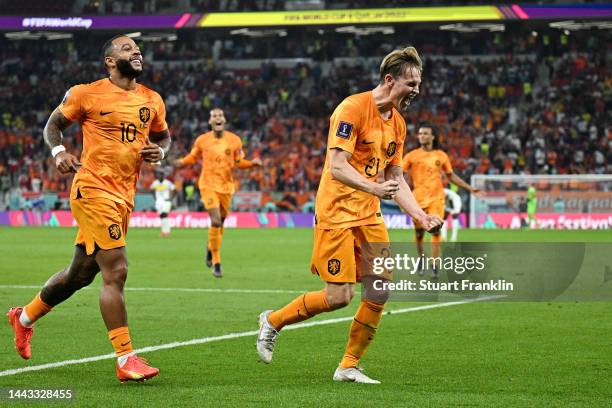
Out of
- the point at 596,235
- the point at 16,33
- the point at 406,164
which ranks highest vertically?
the point at 16,33

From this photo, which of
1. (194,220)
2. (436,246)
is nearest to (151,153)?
(436,246)

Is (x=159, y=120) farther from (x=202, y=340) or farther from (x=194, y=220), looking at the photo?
(x=194, y=220)

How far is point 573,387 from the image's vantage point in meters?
7.54

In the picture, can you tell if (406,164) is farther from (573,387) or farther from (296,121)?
(296,121)

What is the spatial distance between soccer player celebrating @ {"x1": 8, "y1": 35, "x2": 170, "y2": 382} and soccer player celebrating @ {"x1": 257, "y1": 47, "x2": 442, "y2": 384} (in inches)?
48.4

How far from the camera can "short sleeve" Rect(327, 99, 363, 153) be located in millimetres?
7609

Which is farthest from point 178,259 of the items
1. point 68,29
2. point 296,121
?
point 68,29

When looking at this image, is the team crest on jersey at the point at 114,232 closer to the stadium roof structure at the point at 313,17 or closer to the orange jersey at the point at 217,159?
the orange jersey at the point at 217,159

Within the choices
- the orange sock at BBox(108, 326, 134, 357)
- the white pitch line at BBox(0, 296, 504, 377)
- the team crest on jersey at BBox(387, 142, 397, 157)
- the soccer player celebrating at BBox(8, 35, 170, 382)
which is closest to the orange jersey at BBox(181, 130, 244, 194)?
the white pitch line at BBox(0, 296, 504, 377)

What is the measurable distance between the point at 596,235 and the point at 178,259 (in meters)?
16.2

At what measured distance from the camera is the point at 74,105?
8219 millimetres

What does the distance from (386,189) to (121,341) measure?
220 cm

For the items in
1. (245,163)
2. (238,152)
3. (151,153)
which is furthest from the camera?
(238,152)

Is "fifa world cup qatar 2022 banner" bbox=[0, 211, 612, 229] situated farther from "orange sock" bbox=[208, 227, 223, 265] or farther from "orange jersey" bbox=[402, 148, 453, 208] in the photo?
"orange sock" bbox=[208, 227, 223, 265]
